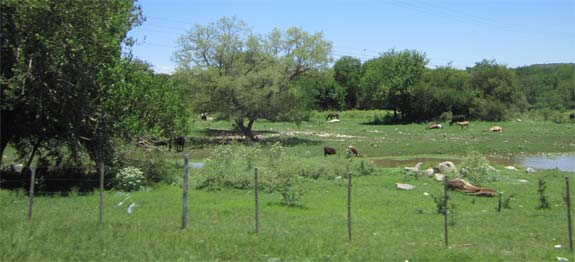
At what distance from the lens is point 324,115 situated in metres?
86.9

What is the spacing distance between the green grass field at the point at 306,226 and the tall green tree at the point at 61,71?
8.96 feet

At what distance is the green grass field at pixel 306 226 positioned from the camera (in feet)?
31.8

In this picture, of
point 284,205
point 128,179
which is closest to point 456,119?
point 128,179

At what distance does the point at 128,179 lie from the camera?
2005 cm

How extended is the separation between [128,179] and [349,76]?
318ft

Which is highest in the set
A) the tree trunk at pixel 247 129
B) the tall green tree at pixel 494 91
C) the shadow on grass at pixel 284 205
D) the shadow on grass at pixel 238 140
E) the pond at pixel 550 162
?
the tall green tree at pixel 494 91

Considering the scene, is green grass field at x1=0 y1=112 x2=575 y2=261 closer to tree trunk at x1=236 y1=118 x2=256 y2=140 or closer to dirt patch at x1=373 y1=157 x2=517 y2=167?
dirt patch at x1=373 y1=157 x2=517 y2=167

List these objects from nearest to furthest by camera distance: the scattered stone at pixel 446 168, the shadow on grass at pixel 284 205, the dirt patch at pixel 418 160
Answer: the shadow on grass at pixel 284 205 → the scattered stone at pixel 446 168 → the dirt patch at pixel 418 160

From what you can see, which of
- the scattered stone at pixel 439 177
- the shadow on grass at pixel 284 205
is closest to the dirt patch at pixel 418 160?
the scattered stone at pixel 439 177

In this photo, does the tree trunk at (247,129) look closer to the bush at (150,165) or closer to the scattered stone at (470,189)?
the bush at (150,165)

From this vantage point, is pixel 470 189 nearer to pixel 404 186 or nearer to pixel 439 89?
pixel 404 186

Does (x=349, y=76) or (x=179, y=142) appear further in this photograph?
(x=349, y=76)

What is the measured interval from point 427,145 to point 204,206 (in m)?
27.8

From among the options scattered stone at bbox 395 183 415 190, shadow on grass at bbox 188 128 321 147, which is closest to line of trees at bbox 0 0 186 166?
scattered stone at bbox 395 183 415 190
